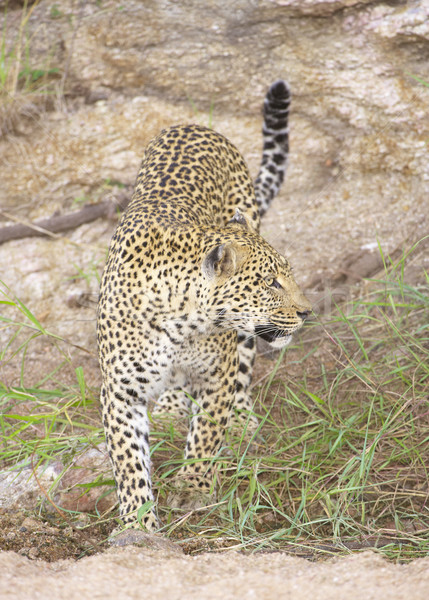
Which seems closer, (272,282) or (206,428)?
(272,282)

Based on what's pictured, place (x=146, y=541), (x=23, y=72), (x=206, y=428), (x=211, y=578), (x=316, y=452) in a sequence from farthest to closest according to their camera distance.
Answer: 1. (x=23, y=72)
2. (x=316, y=452)
3. (x=206, y=428)
4. (x=146, y=541)
5. (x=211, y=578)

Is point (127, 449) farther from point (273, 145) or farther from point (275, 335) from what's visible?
point (273, 145)

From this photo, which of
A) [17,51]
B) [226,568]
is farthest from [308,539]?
[17,51]

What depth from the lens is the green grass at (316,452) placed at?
417 cm

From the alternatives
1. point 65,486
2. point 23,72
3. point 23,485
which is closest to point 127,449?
point 65,486

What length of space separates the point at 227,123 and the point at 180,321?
4697 mm

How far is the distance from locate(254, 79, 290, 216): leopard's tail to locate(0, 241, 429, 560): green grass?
1.30m

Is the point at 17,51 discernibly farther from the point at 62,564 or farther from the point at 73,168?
the point at 62,564

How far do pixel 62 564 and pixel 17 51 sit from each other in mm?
6140

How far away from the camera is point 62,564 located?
3568 mm

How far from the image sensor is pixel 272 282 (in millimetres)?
4188

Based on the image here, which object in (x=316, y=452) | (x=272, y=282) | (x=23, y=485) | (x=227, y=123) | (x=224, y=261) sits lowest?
(x=23, y=485)

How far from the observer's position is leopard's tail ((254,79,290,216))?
567cm

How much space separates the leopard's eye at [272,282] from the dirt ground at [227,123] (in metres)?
2.26
